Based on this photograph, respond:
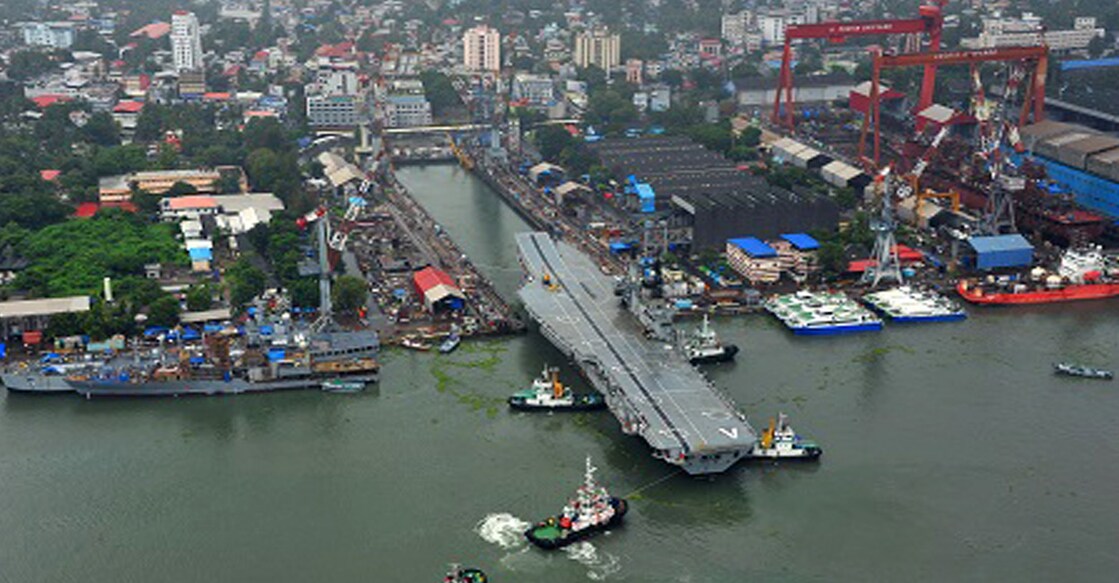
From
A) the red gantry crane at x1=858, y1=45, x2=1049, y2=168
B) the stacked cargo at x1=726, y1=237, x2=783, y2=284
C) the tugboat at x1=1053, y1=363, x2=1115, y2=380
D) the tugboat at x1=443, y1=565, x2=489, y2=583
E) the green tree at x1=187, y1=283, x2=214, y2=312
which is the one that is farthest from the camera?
the red gantry crane at x1=858, y1=45, x2=1049, y2=168

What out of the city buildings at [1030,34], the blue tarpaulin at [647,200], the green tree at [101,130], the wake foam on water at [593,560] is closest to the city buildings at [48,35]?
the green tree at [101,130]

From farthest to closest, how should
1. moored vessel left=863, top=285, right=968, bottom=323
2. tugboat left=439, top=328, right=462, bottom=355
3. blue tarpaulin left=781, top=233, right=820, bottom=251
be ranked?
blue tarpaulin left=781, top=233, right=820, bottom=251 → moored vessel left=863, top=285, right=968, bottom=323 → tugboat left=439, top=328, right=462, bottom=355

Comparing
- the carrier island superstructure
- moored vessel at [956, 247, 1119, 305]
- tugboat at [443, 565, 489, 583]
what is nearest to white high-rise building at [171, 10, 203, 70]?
the carrier island superstructure

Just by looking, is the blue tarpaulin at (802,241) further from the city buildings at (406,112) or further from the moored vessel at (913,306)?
the city buildings at (406,112)

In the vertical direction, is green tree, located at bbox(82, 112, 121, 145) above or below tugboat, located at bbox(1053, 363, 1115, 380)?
above

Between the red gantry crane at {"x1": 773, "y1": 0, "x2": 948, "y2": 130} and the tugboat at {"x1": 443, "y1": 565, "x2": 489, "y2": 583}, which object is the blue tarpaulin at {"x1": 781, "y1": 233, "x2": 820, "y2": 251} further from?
the tugboat at {"x1": 443, "y1": 565, "x2": 489, "y2": 583}
